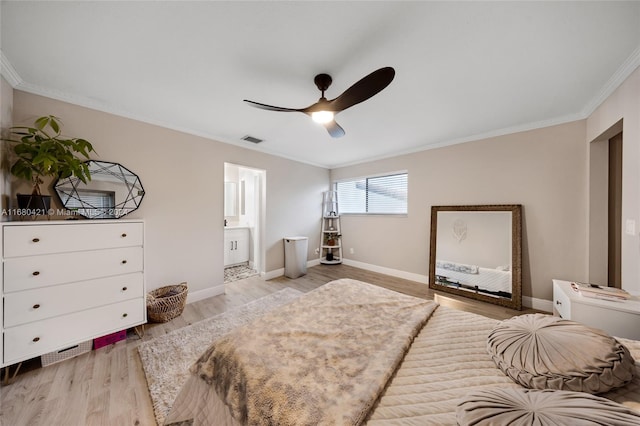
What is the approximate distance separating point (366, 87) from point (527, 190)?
2787mm

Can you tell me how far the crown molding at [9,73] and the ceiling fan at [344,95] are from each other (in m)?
1.82

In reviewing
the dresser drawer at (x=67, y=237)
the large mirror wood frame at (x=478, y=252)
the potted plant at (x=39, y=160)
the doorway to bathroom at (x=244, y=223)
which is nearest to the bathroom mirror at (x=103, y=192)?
the potted plant at (x=39, y=160)

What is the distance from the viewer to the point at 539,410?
1.85 ft

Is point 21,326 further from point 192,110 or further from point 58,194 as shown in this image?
point 192,110

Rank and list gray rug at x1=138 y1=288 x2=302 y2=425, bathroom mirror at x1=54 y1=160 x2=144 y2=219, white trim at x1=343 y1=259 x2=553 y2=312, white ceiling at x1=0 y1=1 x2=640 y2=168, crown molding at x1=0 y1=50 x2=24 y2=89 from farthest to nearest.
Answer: white trim at x1=343 y1=259 x2=553 y2=312, bathroom mirror at x1=54 y1=160 x2=144 y2=219, crown molding at x1=0 y1=50 x2=24 y2=89, gray rug at x1=138 y1=288 x2=302 y2=425, white ceiling at x1=0 y1=1 x2=640 y2=168

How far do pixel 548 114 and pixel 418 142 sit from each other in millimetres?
1413

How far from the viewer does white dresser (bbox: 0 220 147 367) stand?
5.02 ft

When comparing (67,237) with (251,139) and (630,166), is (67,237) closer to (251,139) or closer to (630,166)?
(251,139)

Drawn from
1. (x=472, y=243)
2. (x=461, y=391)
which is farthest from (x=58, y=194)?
(x=472, y=243)

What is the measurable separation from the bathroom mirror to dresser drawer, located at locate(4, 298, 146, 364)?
97cm

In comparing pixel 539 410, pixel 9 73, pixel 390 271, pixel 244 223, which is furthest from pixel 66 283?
pixel 390 271

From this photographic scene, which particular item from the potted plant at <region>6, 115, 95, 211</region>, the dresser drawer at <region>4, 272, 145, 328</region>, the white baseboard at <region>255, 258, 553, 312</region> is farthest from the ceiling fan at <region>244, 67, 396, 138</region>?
the white baseboard at <region>255, 258, 553, 312</region>

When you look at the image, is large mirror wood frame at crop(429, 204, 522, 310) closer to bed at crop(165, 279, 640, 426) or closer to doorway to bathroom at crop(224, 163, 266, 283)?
bed at crop(165, 279, 640, 426)

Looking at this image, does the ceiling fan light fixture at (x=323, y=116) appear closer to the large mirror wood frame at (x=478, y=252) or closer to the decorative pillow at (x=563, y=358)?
the decorative pillow at (x=563, y=358)
